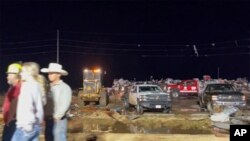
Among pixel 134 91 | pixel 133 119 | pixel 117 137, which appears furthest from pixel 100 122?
pixel 117 137

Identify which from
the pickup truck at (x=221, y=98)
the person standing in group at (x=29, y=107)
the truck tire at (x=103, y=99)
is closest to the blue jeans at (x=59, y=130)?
the person standing in group at (x=29, y=107)

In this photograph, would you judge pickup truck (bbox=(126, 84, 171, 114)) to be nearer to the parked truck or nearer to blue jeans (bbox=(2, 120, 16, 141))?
the parked truck

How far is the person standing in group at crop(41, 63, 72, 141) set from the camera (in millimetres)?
9578

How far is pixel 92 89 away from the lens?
128 ft

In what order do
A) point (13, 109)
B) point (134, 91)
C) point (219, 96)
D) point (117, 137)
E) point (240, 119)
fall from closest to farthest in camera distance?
1. point (13, 109)
2. point (117, 137)
3. point (240, 119)
4. point (219, 96)
5. point (134, 91)

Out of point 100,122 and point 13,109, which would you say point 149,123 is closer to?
point 100,122

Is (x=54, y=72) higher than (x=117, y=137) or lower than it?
higher

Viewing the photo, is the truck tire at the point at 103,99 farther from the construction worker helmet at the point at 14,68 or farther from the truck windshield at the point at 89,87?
the construction worker helmet at the point at 14,68

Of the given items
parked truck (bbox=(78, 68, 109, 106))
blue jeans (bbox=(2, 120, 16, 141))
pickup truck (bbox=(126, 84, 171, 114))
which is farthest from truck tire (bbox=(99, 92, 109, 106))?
blue jeans (bbox=(2, 120, 16, 141))

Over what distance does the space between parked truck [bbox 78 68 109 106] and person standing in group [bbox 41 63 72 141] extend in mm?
28671

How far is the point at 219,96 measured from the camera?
28.5 m

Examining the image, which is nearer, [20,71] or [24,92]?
[24,92]

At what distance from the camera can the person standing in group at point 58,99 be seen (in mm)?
9578

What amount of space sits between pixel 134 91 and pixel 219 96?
583cm
